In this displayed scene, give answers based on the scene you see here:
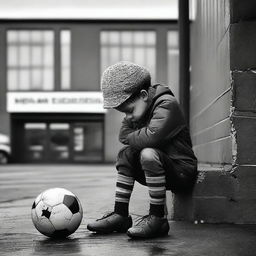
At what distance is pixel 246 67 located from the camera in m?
4.21

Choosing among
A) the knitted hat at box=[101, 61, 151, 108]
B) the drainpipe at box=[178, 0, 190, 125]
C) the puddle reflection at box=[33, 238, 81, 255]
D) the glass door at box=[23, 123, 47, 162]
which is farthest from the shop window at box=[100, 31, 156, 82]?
the puddle reflection at box=[33, 238, 81, 255]

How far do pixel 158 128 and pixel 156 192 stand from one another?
433mm

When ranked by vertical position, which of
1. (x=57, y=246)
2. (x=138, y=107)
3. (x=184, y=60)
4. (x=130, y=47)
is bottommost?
(x=57, y=246)

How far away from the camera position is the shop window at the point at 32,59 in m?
28.6

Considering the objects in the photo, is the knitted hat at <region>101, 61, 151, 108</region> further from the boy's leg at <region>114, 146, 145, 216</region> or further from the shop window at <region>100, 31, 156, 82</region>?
the shop window at <region>100, 31, 156, 82</region>

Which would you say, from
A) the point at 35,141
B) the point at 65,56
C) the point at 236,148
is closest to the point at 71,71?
the point at 65,56

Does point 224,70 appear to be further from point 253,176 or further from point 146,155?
point 146,155

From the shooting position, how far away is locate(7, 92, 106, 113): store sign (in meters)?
28.0

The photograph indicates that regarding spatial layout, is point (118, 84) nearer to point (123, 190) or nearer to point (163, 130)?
point (163, 130)

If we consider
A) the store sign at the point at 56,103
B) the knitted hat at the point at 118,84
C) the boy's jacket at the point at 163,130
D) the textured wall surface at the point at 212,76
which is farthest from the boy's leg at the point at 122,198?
the store sign at the point at 56,103

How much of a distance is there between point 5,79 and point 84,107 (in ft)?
14.7

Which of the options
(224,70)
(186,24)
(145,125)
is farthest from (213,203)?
(186,24)

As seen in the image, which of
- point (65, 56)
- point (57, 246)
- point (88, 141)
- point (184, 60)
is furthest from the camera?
point (88, 141)

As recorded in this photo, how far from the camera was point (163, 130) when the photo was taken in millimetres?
3686
